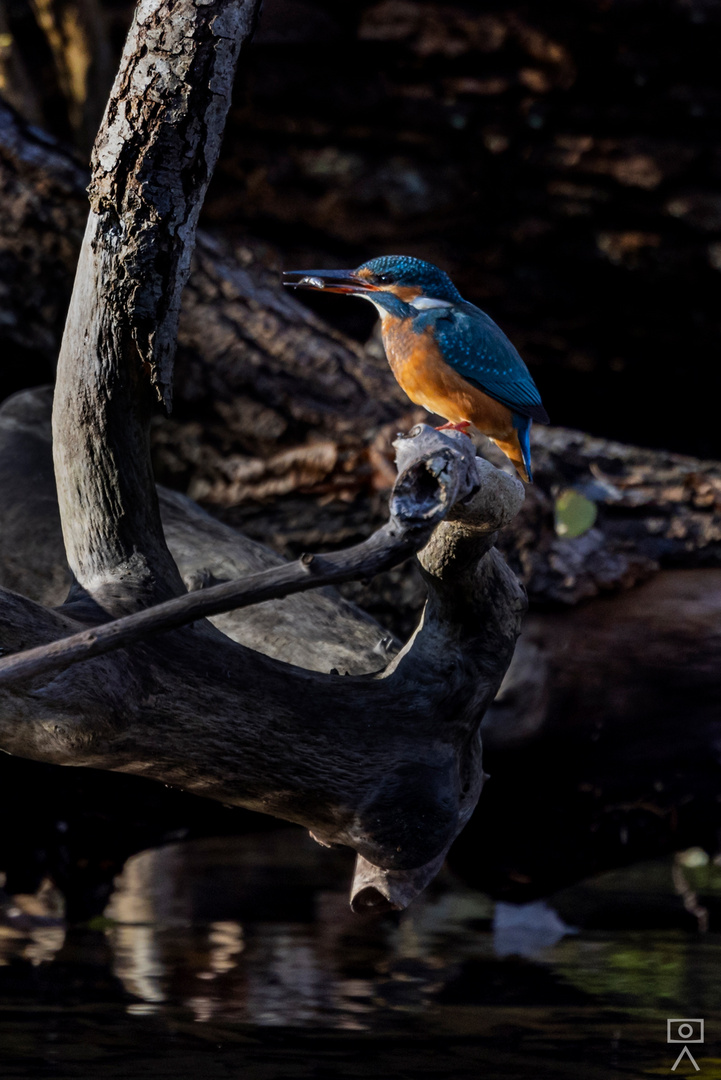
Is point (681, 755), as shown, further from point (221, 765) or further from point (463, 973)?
point (221, 765)

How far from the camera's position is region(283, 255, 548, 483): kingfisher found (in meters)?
2.19

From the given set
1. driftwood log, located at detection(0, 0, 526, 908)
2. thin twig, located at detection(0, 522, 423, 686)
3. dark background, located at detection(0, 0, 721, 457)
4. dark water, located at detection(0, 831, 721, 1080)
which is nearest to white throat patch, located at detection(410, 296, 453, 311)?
driftwood log, located at detection(0, 0, 526, 908)

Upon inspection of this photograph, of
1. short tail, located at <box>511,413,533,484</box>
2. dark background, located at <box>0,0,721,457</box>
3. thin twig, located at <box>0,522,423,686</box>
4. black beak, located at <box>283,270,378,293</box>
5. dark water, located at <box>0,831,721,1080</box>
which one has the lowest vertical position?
dark water, located at <box>0,831,721,1080</box>

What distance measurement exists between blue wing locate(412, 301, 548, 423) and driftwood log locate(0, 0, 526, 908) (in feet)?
0.60

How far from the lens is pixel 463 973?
403 centimetres

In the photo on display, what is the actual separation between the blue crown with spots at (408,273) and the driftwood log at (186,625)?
1.33 feet

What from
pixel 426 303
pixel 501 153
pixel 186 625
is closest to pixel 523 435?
pixel 426 303

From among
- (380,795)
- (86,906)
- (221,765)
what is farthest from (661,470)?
(86,906)

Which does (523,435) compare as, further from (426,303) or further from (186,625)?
(186,625)

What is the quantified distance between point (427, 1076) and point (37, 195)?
324cm

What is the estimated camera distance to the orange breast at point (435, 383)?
2.19 m

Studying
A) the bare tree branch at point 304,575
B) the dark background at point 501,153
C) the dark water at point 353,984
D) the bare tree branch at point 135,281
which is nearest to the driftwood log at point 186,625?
the bare tree branch at point 135,281

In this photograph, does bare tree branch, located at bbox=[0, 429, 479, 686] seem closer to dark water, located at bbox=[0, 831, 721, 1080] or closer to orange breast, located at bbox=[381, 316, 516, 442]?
orange breast, located at bbox=[381, 316, 516, 442]

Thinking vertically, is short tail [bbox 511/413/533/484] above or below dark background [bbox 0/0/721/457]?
below
